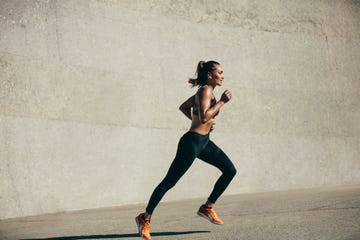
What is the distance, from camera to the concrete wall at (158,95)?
9984 millimetres

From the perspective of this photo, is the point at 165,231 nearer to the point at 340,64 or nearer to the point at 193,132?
the point at 193,132

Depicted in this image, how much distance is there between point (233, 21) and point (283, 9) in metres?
1.51

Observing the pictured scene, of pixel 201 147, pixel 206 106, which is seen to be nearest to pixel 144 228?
pixel 201 147

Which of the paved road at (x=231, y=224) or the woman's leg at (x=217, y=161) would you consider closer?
the paved road at (x=231, y=224)

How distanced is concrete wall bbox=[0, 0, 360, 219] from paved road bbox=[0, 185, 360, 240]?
1.59 metres

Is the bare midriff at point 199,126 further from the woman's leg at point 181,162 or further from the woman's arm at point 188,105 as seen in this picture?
the woman's arm at point 188,105

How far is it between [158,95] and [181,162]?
6011 mm

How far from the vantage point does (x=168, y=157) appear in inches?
445

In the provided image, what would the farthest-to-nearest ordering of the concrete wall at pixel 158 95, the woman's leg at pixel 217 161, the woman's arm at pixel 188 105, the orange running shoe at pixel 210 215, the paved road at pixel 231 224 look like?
the concrete wall at pixel 158 95 < the woman's arm at pixel 188 105 < the orange running shoe at pixel 210 215 < the woman's leg at pixel 217 161 < the paved road at pixel 231 224

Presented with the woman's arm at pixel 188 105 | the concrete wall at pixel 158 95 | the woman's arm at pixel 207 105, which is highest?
the concrete wall at pixel 158 95

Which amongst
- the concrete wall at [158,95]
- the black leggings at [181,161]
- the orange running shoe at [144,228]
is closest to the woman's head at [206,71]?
the black leggings at [181,161]

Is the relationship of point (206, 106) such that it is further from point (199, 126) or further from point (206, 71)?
point (206, 71)

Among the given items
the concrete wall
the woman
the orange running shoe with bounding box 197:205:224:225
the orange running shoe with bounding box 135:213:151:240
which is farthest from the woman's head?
the concrete wall

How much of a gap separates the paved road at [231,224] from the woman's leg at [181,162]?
1.33 ft
